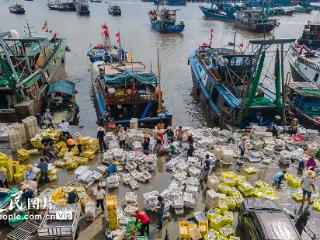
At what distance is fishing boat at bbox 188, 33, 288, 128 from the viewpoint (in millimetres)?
20438

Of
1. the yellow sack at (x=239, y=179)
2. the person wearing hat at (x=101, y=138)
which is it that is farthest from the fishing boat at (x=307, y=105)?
the person wearing hat at (x=101, y=138)

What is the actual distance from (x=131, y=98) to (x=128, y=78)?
55.3 inches

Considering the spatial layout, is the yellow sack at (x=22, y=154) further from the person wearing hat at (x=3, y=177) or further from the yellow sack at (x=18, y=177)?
the person wearing hat at (x=3, y=177)

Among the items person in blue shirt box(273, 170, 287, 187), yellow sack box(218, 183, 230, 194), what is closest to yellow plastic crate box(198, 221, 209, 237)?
yellow sack box(218, 183, 230, 194)

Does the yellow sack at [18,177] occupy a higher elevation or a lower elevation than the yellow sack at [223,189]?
higher

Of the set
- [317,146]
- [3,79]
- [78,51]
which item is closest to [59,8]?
[78,51]

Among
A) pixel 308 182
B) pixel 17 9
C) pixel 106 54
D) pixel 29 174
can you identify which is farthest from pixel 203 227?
pixel 17 9

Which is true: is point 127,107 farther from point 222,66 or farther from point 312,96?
point 312,96

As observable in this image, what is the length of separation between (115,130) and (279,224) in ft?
39.7

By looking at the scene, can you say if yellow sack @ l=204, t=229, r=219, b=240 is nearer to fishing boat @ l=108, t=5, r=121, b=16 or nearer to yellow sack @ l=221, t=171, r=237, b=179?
yellow sack @ l=221, t=171, r=237, b=179

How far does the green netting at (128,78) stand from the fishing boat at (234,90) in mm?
5252

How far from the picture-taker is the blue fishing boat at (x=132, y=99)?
21.0 metres

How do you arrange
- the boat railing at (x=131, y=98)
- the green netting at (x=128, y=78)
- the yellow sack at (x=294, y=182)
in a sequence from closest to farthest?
the yellow sack at (x=294, y=182) → the boat railing at (x=131, y=98) → the green netting at (x=128, y=78)

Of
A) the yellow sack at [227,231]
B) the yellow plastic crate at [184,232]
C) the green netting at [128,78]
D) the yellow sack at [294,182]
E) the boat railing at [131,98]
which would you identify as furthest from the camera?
the green netting at [128,78]
